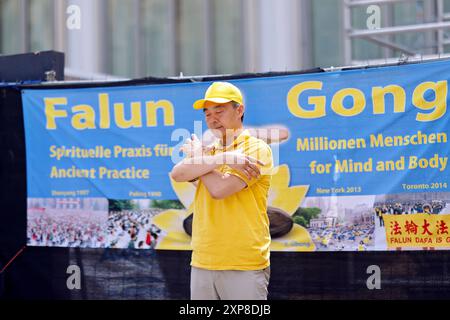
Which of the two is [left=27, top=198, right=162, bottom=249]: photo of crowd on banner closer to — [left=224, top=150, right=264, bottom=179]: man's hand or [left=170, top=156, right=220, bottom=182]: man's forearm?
[left=170, top=156, right=220, bottom=182]: man's forearm

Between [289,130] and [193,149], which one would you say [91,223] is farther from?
[193,149]

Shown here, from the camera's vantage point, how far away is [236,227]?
4645mm

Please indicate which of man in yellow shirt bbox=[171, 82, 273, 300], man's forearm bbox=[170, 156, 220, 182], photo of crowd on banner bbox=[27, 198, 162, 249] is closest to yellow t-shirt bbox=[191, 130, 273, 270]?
man in yellow shirt bbox=[171, 82, 273, 300]

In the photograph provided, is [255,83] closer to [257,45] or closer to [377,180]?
[377,180]

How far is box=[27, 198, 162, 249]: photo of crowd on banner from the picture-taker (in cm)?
752

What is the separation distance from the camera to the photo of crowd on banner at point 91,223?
752cm

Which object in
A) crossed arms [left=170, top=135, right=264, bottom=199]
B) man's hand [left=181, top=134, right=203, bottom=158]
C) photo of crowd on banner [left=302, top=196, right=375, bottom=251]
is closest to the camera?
crossed arms [left=170, top=135, right=264, bottom=199]

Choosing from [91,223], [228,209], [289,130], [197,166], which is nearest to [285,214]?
[289,130]

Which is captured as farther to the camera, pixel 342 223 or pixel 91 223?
pixel 91 223

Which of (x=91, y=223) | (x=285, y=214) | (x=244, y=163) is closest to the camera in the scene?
(x=244, y=163)

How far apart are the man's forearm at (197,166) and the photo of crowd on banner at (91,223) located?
2.83 m

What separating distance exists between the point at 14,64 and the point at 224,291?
4409 mm

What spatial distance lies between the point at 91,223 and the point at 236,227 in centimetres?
333
